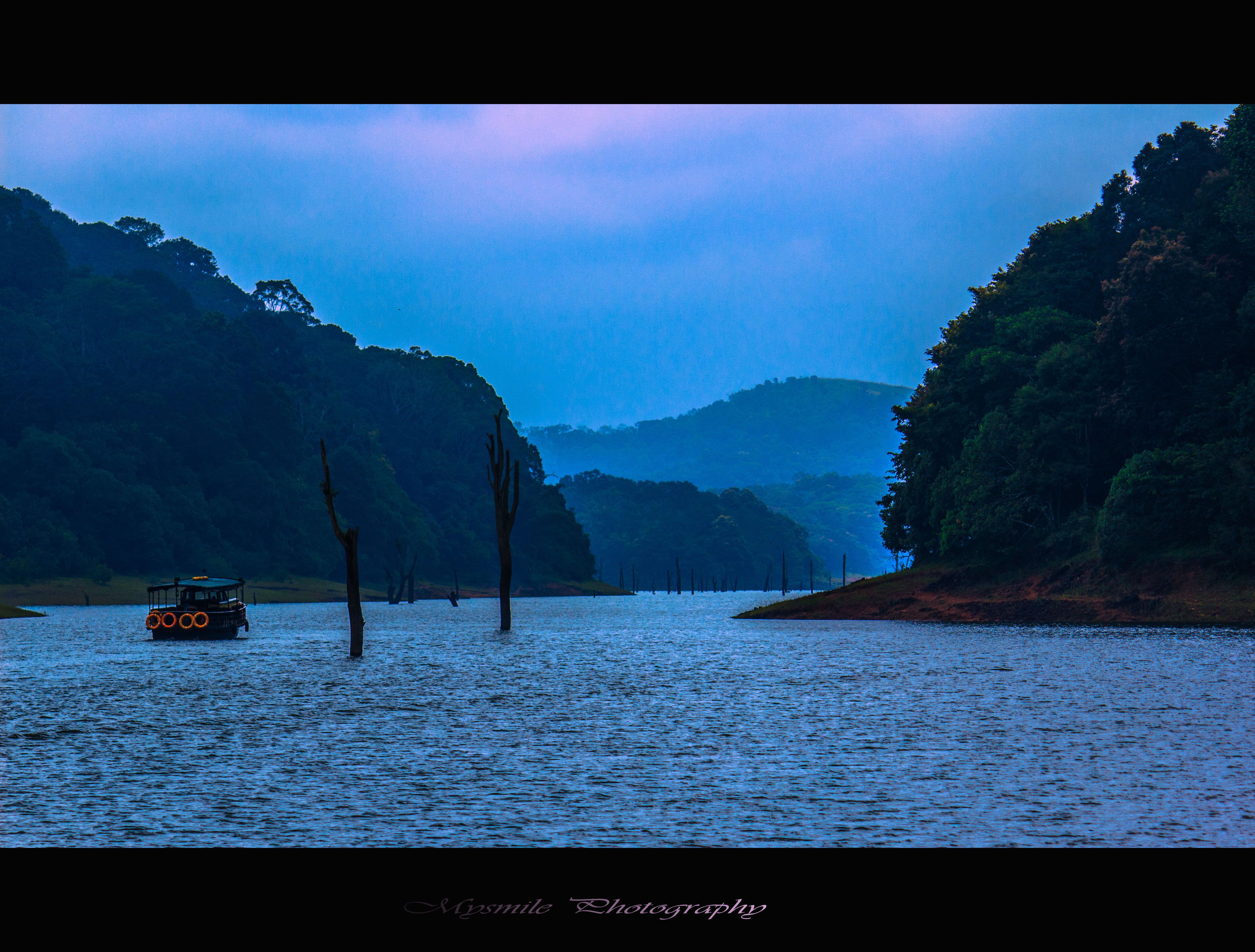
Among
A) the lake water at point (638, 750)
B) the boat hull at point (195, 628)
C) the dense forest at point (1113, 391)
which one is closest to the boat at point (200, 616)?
the boat hull at point (195, 628)

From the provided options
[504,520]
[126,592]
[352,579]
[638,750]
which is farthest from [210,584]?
[638,750]

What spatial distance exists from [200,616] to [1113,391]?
69279mm

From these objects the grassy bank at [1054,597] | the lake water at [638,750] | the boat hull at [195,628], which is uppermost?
the grassy bank at [1054,597]

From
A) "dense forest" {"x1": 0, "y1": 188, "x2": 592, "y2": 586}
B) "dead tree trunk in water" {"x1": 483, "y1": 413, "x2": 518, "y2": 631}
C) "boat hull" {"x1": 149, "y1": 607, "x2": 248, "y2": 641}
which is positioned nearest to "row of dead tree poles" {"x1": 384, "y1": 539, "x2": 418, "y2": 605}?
"dense forest" {"x1": 0, "y1": 188, "x2": 592, "y2": 586}

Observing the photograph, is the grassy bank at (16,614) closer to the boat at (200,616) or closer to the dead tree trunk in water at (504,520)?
the boat at (200,616)

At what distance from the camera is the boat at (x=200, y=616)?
3260 inches

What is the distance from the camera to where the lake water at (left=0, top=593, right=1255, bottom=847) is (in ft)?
65.7

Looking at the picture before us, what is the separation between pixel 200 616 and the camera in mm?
83250

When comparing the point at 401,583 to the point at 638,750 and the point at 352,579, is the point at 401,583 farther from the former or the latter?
the point at 638,750

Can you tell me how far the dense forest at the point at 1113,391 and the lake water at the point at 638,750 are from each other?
65.6 ft

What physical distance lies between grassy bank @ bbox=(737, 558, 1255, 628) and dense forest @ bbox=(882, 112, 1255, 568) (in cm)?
126

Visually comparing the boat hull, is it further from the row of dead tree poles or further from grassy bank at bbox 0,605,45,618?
the row of dead tree poles
